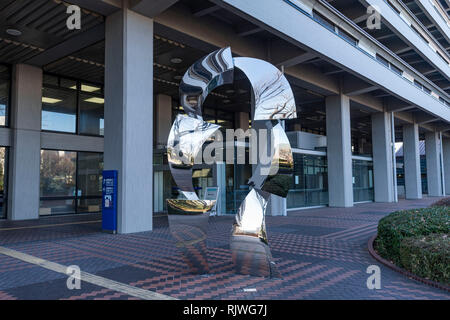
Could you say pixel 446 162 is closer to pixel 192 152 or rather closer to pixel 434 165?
pixel 434 165

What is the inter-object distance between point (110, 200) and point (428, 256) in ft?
27.4

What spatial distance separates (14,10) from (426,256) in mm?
12650

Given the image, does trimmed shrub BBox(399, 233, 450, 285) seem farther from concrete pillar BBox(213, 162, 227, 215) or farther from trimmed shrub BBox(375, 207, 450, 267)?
concrete pillar BBox(213, 162, 227, 215)

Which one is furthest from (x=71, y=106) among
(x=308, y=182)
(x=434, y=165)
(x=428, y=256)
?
(x=434, y=165)

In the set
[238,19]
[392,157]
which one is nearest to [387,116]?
[392,157]

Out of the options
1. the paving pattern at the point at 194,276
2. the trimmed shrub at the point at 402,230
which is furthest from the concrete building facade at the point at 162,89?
the trimmed shrub at the point at 402,230

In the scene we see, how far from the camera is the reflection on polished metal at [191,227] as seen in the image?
5957mm

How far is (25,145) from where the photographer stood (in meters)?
15.3

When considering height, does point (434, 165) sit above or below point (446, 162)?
below

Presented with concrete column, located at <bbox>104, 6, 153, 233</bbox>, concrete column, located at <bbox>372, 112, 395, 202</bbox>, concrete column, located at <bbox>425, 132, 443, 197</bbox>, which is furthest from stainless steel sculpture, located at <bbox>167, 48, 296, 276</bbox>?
concrete column, located at <bbox>425, 132, 443, 197</bbox>

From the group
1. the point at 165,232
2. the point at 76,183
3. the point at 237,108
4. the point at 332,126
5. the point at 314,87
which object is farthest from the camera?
the point at 237,108

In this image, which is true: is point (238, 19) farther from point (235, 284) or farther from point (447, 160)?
point (447, 160)

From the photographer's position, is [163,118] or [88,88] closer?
[88,88]

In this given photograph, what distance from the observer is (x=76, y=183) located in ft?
56.7
